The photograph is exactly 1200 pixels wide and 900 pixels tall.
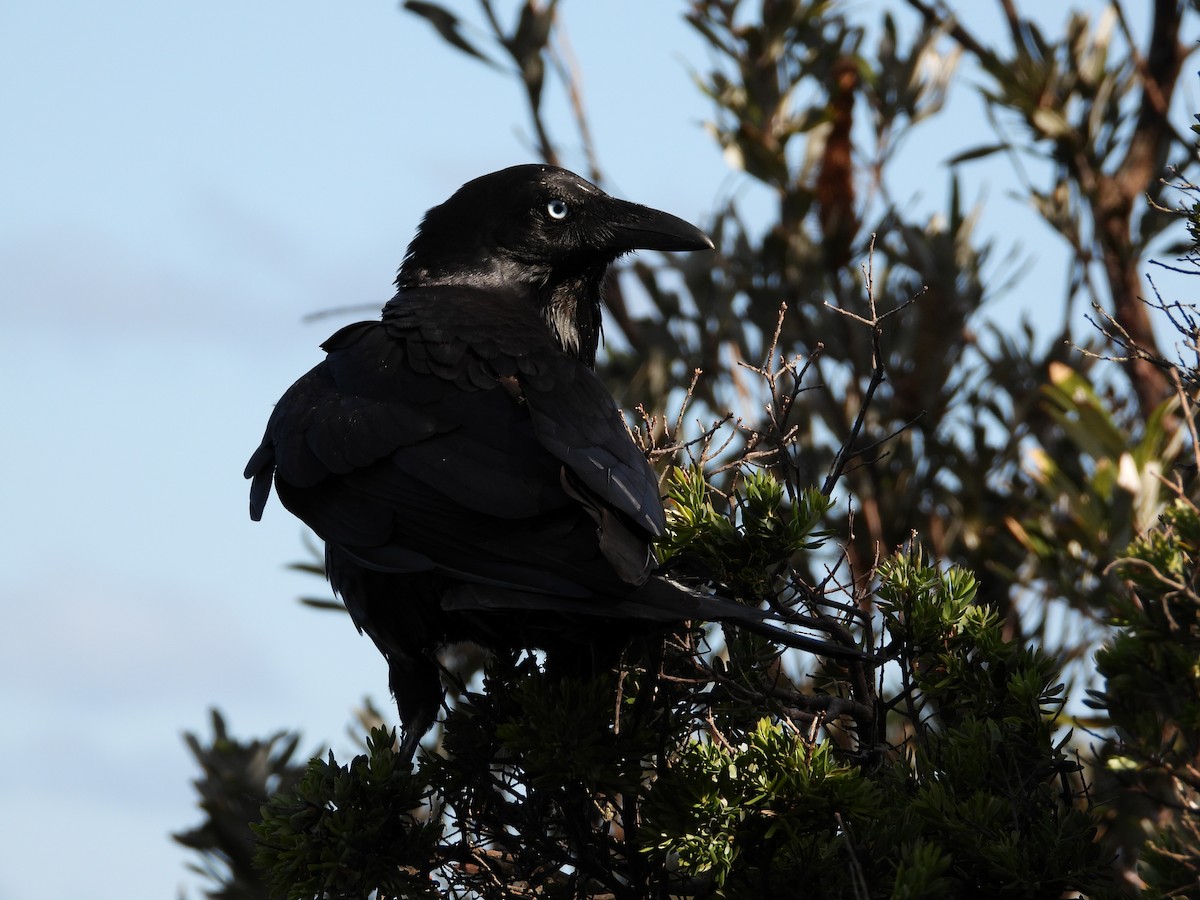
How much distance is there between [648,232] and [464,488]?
1.40 metres

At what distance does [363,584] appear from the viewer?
331cm

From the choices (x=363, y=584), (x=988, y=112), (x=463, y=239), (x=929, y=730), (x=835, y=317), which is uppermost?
(x=988, y=112)

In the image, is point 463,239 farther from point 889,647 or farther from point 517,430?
point 889,647

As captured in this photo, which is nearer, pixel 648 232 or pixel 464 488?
pixel 464 488

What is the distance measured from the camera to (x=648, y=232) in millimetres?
4168

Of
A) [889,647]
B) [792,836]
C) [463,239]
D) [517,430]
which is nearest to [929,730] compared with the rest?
[889,647]

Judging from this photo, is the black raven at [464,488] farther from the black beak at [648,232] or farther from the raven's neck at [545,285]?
the black beak at [648,232]

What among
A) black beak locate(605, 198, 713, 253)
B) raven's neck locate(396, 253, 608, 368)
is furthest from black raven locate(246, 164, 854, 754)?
black beak locate(605, 198, 713, 253)

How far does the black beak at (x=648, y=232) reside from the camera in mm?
4172

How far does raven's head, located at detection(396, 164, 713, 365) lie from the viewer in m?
4.23

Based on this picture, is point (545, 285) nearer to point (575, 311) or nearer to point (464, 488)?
point (575, 311)

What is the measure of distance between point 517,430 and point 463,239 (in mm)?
1302

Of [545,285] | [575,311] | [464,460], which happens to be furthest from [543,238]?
[464,460]

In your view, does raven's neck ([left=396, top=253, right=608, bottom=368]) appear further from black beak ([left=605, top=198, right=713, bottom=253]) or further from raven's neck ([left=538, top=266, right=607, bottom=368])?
black beak ([left=605, top=198, right=713, bottom=253])
